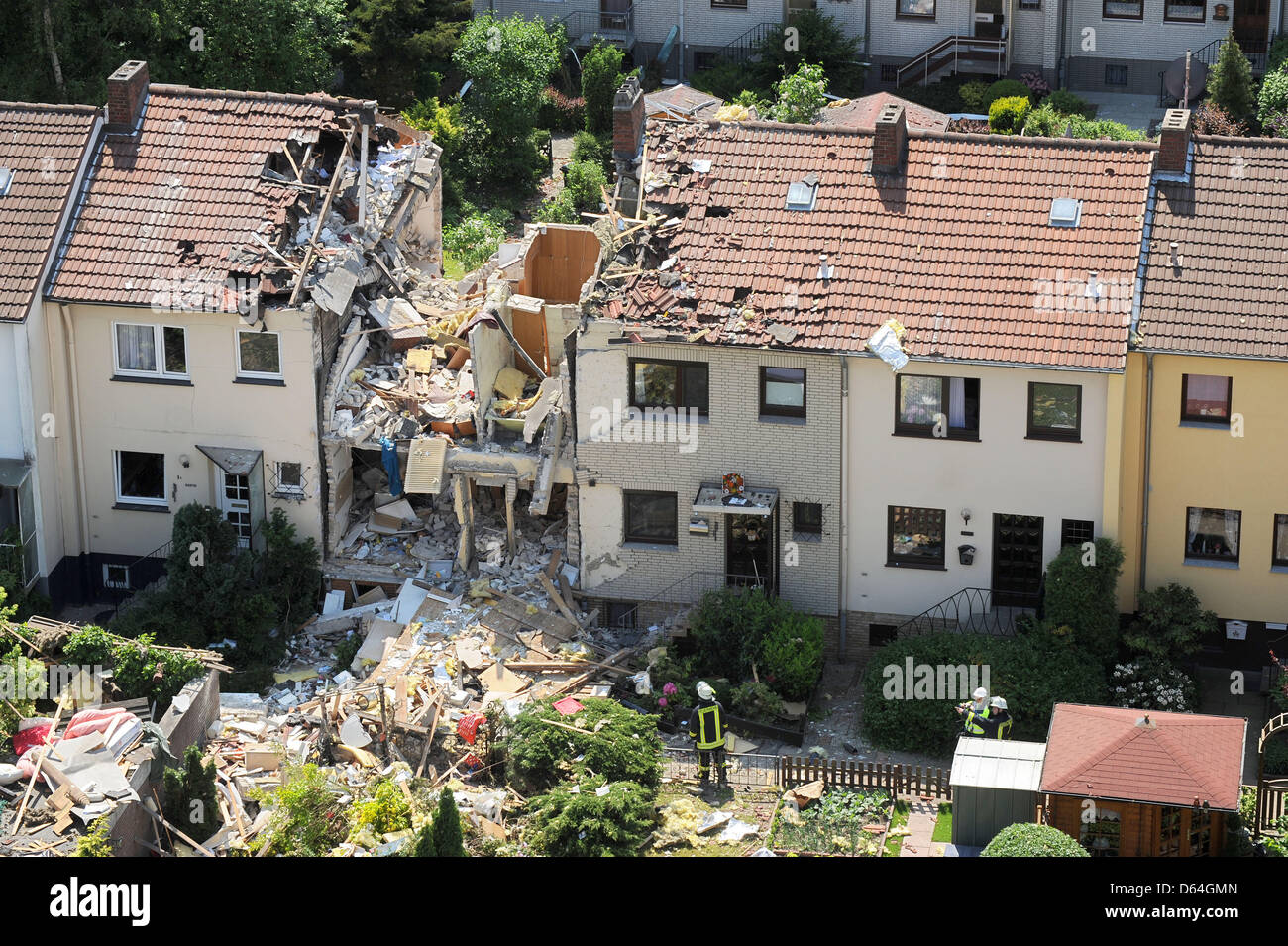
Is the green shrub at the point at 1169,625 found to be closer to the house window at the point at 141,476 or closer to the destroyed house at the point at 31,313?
the house window at the point at 141,476

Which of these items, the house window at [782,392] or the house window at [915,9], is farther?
the house window at [915,9]

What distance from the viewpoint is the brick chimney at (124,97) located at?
3831cm

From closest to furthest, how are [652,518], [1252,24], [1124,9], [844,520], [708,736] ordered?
[708,736] < [844,520] < [652,518] < [1252,24] < [1124,9]

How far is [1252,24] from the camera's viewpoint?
55781 millimetres

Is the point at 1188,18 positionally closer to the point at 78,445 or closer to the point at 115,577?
the point at 78,445

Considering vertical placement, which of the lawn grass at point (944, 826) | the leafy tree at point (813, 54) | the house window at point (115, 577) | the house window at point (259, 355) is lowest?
the lawn grass at point (944, 826)

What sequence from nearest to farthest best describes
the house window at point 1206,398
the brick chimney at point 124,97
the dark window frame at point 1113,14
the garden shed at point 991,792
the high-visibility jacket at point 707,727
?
the garden shed at point 991,792, the high-visibility jacket at point 707,727, the house window at point 1206,398, the brick chimney at point 124,97, the dark window frame at point 1113,14

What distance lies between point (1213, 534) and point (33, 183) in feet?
76.9

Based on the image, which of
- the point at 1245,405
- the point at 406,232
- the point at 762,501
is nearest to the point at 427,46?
the point at 406,232

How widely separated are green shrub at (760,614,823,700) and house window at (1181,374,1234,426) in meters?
7.75

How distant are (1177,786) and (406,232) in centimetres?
2110

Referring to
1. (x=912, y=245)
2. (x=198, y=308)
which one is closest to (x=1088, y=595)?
(x=912, y=245)

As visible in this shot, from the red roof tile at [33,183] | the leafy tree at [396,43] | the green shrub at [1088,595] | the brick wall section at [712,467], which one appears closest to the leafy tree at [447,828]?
the brick wall section at [712,467]

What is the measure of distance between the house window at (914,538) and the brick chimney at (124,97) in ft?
55.8
